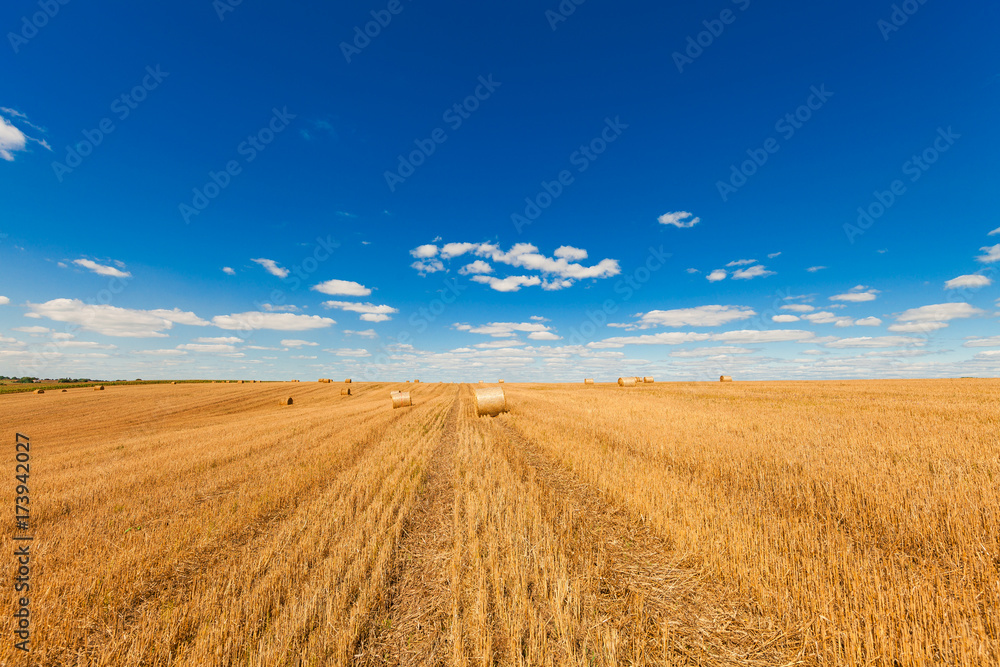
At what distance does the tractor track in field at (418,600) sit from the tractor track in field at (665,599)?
1818mm

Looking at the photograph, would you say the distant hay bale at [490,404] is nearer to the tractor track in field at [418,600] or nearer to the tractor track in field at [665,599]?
the tractor track in field at [418,600]

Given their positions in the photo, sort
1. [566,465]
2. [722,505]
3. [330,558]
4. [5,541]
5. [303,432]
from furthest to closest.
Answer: [303,432] < [566,465] < [722,505] < [5,541] < [330,558]

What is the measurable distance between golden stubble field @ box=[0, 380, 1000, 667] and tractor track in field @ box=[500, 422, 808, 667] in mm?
29

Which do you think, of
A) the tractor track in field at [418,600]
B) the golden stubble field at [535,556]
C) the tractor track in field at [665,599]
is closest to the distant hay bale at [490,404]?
the golden stubble field at [535,556]

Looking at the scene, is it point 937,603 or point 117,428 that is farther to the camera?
point 117,428

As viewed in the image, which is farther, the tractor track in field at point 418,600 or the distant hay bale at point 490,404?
the distant hay bale at point 490,404

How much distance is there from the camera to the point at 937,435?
10.1 meters

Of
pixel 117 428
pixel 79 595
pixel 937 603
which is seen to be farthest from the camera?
pixel 117 428

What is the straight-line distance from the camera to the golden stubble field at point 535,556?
347cm

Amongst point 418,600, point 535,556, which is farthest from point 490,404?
Result: point 418,600

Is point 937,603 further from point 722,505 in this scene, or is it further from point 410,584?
point 410,584

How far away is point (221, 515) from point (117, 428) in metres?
21.8

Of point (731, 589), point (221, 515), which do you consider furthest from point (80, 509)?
point (731, 589)

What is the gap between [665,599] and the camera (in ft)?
13.8
